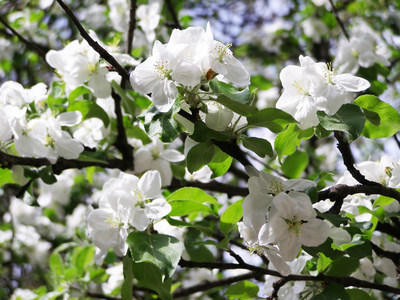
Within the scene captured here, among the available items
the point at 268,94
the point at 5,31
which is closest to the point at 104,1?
the point at 5,31

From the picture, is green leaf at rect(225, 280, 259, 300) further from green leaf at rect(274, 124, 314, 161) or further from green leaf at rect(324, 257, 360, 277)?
green leaf at rect(274, 124, 314, 161)

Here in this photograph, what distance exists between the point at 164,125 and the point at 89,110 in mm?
776

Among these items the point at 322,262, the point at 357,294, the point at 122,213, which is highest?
the point at 122,213

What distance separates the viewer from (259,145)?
1.15 meters

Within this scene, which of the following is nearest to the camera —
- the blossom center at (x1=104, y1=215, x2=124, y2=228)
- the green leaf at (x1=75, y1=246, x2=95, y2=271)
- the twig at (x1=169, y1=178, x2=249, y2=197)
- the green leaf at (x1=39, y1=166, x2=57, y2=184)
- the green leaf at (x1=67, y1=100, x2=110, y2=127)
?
the blossom center at (x1=104, y1=215, x2=124, y2=228)

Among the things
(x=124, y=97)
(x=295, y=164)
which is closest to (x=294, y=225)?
(x=124, y=97)

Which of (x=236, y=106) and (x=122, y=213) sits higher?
(x=236, y=106)

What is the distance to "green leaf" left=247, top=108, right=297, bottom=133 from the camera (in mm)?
1129

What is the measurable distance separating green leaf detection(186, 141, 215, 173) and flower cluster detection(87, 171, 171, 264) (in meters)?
0.19

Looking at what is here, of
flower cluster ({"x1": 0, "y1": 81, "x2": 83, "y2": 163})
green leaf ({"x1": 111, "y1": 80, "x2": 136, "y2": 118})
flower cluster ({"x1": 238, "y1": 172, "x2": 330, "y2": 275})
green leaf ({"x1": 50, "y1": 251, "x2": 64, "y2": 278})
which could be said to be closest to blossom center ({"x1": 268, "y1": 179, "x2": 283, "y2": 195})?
flower cluster ({"x1": 238, "y1": 172, "x2": 330, "y2": 275})

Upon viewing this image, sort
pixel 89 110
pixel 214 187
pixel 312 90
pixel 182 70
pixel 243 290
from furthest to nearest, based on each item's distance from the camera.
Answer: pixel 214 187 → pixel 89 110 → pixel 243 290 → pixel 312 90 → pixel 182 70

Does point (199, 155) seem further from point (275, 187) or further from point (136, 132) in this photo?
point (136, 132)

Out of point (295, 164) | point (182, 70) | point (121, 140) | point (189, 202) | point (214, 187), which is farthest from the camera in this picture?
→ point (295, 164)

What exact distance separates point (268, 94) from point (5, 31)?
1969mm
